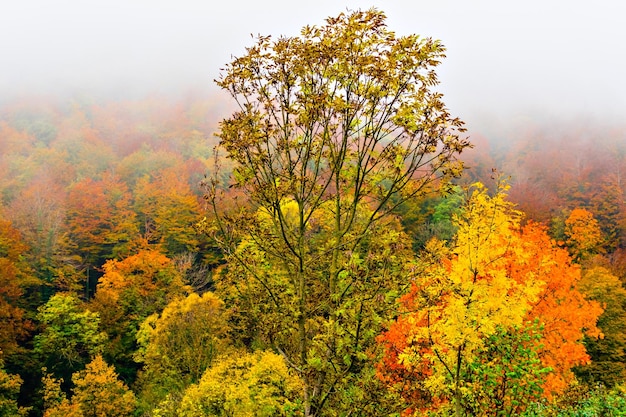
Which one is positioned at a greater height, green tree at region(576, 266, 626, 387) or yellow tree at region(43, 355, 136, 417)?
green tree at region(576, 266, 626, 387)

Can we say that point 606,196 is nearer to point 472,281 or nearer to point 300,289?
point 472,281

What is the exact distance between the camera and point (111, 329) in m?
33.7

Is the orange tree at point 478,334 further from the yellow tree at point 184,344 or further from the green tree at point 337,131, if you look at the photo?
the yellow tree at point 184,344

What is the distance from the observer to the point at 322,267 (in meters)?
8.26

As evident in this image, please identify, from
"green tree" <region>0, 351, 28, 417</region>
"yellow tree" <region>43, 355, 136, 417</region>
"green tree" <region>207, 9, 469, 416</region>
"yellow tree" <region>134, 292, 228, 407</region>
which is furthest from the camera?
"yellow tree" <region>134, 292, 228, 407</region>

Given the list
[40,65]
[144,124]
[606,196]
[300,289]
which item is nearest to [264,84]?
[300,289]

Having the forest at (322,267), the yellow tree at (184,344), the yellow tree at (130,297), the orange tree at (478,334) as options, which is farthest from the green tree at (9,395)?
the orange tree at (478,334)

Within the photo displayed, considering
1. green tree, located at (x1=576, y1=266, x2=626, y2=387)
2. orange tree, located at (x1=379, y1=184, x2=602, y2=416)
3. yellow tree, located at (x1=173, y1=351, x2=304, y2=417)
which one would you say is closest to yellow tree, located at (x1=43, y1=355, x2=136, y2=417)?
yellow tree, located at (x1=173, y1=351, x2=304, y2=417)

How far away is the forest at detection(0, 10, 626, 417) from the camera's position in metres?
6.08

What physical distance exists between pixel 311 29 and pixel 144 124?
10614 centimetres

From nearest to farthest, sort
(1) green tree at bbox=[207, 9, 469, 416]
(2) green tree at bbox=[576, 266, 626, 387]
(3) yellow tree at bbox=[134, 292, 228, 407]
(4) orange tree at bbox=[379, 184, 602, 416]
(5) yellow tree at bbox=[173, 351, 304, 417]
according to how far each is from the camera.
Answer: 1. (1) green tree at bbox=[207, 9, 469, 416]
2. (4) orange tree at bbox=[379, 184, 602, 416]
3. (5) yellow tree at bbox=[173, 351, 304, 417]
4. (3) yellow tree at bbox=[134, 292, 228, 407]
5. (2) green tree at bbox=[576, 266, 626, 387]

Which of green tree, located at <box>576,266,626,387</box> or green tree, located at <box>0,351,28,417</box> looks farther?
green tree, located at <box>576,266,626,387</box>

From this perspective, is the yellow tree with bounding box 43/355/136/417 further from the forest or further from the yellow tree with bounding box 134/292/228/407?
the yellow tree with bounding box 134/292/228/407

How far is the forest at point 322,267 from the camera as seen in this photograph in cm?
608
